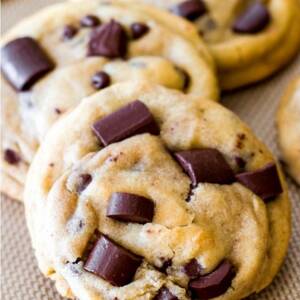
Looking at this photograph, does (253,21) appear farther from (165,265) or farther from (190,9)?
(165,265)

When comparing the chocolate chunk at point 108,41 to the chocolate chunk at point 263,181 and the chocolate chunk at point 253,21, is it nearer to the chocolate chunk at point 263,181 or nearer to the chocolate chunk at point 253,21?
the chocolate chunk at point 253,21

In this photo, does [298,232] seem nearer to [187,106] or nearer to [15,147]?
[187,106]

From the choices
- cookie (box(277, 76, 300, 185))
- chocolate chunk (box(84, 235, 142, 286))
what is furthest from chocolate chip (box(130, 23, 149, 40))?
chocolate chunk (box(84, 235, 142, 286))

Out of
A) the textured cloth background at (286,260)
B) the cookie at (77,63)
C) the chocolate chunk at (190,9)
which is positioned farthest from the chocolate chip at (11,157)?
the chocolate chunk at (190,9)

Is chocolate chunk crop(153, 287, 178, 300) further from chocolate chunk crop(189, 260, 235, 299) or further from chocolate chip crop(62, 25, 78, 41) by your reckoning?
chocolate chip crop(62, 25, 78, 41)

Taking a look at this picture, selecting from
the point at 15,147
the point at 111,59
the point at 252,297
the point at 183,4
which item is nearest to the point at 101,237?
the point at 252,297
